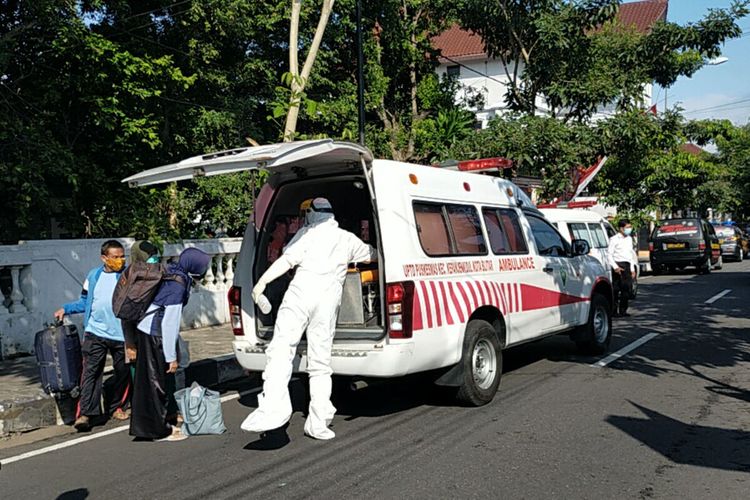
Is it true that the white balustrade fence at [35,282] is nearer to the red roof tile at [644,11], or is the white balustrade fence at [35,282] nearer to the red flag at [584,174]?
the red flag at [584,174]

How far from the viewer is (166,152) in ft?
53.5

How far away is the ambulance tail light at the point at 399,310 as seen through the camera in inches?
218

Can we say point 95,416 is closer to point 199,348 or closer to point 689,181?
point 199,348

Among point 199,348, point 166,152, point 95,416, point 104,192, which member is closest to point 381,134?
point 166,152

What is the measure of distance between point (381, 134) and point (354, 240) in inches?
711

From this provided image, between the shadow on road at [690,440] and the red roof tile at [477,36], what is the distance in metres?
33.6

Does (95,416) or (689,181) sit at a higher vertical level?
(689,181)

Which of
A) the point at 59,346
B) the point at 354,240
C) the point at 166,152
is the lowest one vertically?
the point at 59,346

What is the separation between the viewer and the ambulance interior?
6168 mm

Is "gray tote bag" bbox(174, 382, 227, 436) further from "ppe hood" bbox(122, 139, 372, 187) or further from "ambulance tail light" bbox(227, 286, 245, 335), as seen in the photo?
"ppe hood" bbox(122, 139, 372, 187)

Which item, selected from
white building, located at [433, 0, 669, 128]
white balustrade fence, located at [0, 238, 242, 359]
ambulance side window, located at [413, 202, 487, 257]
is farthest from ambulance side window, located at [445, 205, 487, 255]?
white building, located at [433, 0, 669, 128]

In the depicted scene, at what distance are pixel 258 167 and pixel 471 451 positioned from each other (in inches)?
104

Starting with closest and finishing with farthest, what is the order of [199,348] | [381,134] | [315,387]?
[315,387] → [199,348] → [381,134]

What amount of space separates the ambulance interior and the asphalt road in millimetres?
918
